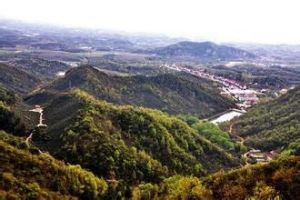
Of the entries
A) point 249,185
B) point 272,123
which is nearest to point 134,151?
point 249,185

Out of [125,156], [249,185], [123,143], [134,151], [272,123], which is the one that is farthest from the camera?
[272,123]

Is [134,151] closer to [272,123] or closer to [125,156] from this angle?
[125,156]

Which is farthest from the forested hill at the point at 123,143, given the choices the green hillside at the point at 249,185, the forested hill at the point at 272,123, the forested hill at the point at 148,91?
the forested hill at the point at 148,91

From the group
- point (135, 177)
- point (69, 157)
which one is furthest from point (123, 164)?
point (69, 157)

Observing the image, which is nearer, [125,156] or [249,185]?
[249,185]

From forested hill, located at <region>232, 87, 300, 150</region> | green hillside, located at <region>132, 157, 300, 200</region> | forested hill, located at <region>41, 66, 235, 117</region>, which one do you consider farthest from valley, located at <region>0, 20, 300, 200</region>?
forested hill, located at <region>41, 66, 235, 117</region>

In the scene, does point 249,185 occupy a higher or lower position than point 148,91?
higher

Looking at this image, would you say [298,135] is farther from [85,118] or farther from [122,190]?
[122,190]
